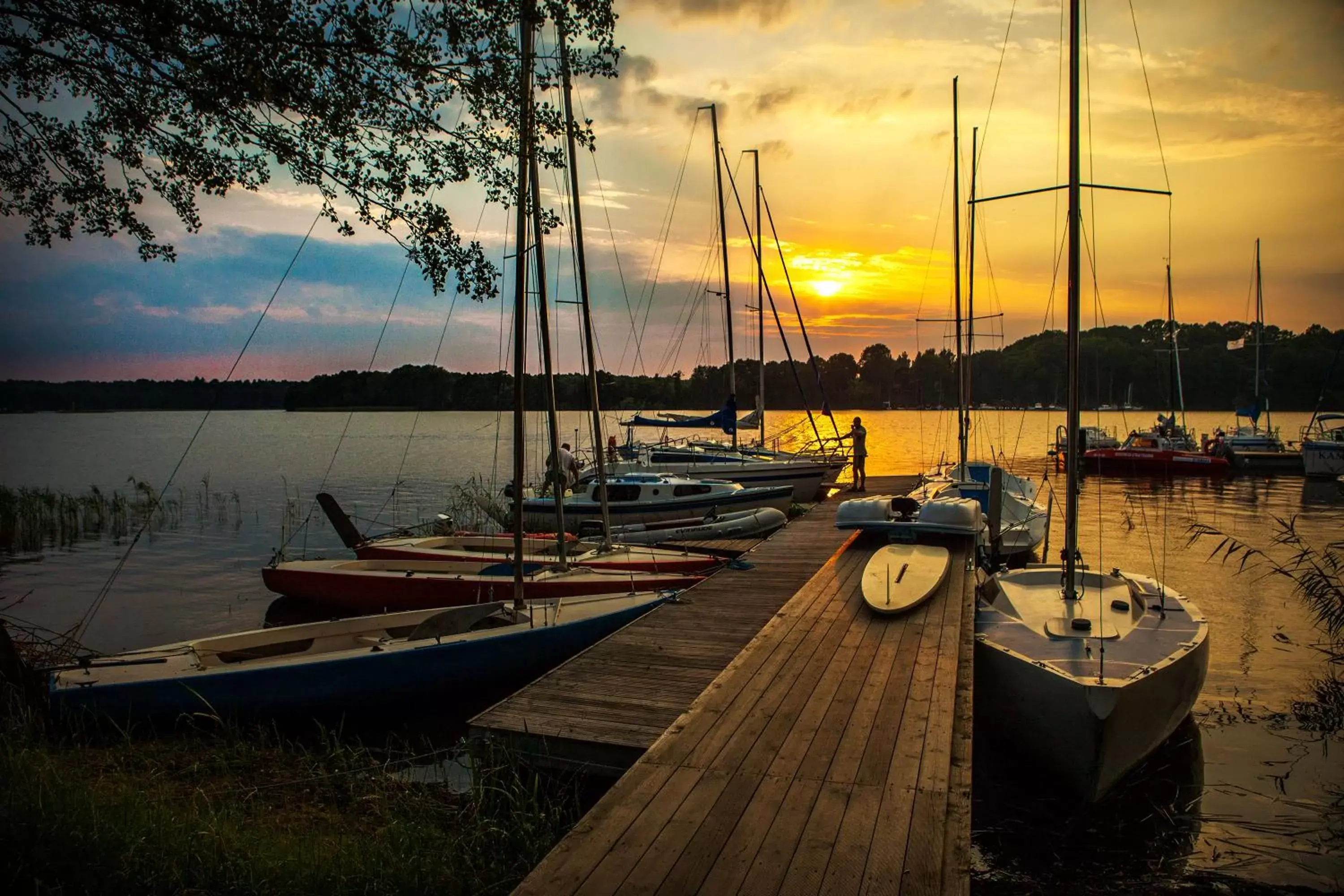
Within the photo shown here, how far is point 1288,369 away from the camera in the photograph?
329 feet

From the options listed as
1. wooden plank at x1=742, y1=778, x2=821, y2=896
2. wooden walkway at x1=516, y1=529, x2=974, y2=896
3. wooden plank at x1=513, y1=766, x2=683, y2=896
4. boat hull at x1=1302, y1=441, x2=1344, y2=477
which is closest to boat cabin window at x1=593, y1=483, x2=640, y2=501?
wooden walkway at x1=516, y1=529, x2=974, y2=896

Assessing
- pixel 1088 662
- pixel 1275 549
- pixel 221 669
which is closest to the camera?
pixel 1088 662

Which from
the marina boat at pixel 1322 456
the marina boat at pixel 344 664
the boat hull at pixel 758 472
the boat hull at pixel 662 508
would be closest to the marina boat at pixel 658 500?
the boat hull at pixel 662 508

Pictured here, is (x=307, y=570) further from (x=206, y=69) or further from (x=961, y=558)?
(x=961, y=558)

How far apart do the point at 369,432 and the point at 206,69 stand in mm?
121424

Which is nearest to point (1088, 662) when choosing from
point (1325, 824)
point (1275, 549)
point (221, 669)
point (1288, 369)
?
point (1325, 824)

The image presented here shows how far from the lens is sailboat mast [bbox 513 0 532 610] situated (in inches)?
323

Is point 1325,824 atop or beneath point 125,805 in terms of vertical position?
beneath

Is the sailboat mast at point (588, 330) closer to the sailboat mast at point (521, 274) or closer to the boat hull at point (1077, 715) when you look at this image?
the sailboat mast at point (521, 274)

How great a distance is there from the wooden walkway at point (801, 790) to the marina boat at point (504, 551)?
742cm

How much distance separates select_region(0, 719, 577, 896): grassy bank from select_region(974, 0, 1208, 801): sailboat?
14.5 feet

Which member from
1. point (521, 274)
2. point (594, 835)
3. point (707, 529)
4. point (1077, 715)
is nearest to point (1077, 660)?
point (1077, 715)

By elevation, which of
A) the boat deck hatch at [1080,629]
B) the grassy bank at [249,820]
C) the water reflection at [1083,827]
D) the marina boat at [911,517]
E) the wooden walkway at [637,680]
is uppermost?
the marina boat at [911,517]

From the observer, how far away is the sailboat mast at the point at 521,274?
26.9 ft
